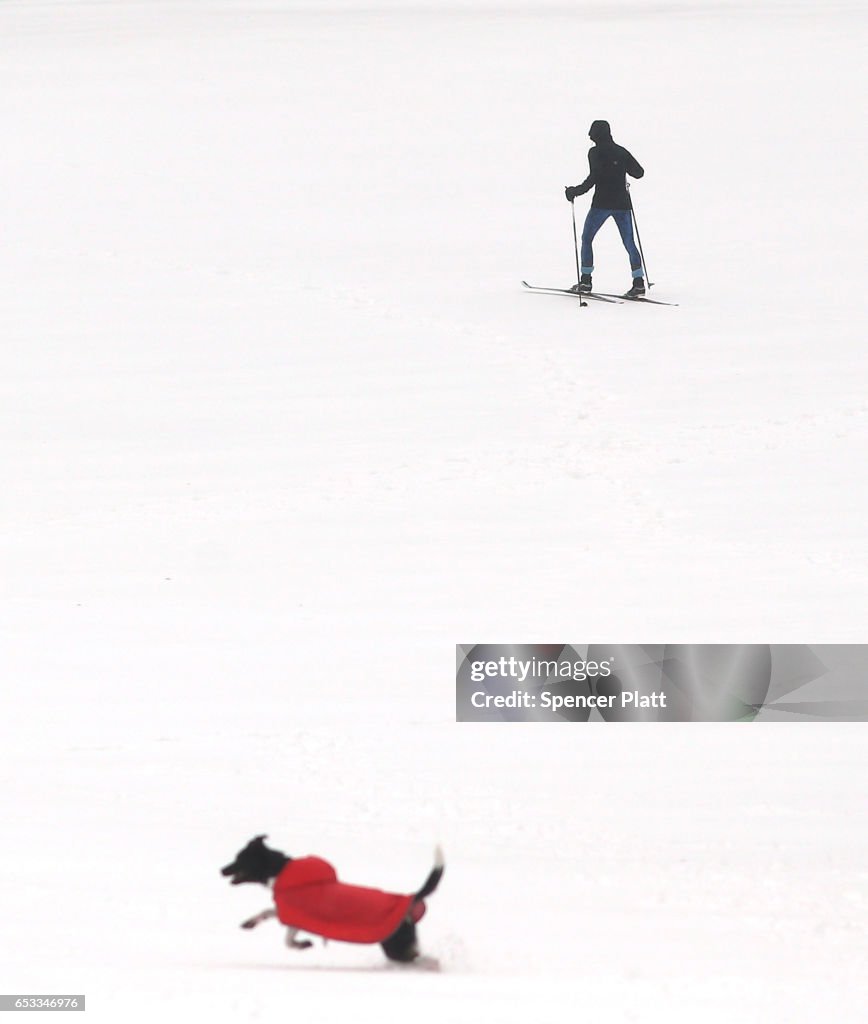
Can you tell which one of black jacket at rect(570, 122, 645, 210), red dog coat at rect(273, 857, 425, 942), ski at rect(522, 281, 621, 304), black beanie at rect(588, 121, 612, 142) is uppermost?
black beanie at rect(588, 121, 612, 142)

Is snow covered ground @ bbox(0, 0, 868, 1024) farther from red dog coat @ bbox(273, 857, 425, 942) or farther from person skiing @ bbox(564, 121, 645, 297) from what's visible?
person skiing @ bbox(564, 121, 645, 297)

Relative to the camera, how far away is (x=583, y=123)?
19938 millimetres

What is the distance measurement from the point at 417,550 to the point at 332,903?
409 centimetres

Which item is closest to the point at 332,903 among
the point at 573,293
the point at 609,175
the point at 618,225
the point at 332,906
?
the point at 332,906

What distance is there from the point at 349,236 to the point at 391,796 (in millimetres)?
9878

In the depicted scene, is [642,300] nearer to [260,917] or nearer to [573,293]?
[573,293]

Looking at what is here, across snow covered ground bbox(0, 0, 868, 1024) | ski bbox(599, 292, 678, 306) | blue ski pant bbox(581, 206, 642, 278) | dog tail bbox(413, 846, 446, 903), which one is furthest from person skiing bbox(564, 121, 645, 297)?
dog tail bbox(413, 846, 446, 903)

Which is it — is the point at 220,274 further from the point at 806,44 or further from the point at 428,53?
the point at 806,44

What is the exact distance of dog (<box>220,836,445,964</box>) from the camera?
13.9ft

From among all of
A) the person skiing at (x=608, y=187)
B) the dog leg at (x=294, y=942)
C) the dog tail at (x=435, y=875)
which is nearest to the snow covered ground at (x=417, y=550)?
the dog leg at (x=294, y=942)

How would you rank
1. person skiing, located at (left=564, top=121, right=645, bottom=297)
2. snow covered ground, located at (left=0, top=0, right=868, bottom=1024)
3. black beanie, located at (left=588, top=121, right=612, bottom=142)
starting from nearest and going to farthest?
snow covered ground, located at (left=0, top=0, right=868, bottom=1024) < black beanie, located at (left=588, top=121, right=612, bottom=142) < person skiing, located at (left=564, top=121, right=645, bottom=297)

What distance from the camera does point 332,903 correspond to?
14.0ft

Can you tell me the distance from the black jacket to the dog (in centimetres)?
875

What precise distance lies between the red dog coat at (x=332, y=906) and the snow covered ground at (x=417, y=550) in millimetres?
164
